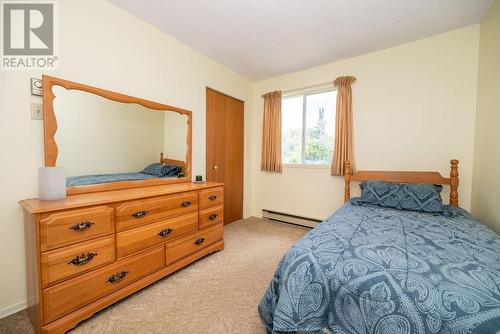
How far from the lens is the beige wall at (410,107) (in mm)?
2221

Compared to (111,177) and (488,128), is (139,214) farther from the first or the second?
(488,128)

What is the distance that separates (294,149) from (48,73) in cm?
307

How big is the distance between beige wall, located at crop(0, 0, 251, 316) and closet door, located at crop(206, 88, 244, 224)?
275 millimetres

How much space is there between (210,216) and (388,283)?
176 cm

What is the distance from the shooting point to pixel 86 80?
1.74 m

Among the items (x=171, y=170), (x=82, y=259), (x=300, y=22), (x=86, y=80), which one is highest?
(x=300, y=22)

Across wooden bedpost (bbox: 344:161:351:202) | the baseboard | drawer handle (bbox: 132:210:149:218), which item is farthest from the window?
the baseboard

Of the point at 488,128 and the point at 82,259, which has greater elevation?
the point at 488,128

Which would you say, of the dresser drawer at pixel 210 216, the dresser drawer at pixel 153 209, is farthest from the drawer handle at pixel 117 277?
the dresser drawer at pixel 210 216

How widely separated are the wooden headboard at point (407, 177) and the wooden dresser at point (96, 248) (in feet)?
6.92

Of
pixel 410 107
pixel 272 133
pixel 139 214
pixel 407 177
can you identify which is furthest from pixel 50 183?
pixel 410 107

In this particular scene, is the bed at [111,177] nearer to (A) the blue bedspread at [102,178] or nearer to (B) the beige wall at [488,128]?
(A) the blue bedspread at [102,178]

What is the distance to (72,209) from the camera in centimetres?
127

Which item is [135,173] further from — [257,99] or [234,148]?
[257,99]
